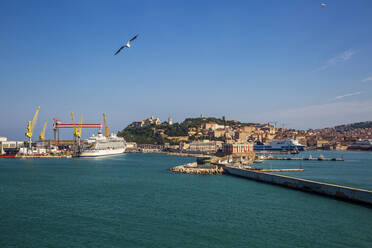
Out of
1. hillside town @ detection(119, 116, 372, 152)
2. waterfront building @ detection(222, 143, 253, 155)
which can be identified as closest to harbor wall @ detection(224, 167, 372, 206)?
waterfront building @ detection(222, 143, 253, 155)

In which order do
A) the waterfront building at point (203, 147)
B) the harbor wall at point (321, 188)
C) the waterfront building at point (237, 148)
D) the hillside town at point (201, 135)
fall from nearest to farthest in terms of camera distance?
1. the harbor wall at point (321, 188)
2. the waterfront building at point (237, 148)
3. the waterfront building at point (203, 147)
4. the hillside town at point (201, 135)

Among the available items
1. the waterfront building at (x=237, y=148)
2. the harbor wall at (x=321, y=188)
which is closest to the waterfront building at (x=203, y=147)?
the waterfront building at (x=237, y=148)

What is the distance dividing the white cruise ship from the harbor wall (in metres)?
39.4

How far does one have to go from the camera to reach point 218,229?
11.3 meters

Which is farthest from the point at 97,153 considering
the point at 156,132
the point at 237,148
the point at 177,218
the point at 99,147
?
the point at 177,218

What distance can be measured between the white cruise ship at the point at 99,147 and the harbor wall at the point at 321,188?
39431 millimetres

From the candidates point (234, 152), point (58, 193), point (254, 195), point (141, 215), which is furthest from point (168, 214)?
point (234, 152)

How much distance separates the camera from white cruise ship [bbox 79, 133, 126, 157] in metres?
58.2

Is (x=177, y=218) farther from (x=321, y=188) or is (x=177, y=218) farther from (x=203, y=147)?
(x=203, y=147)

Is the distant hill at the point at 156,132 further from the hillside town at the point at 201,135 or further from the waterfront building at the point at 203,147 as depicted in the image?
the waterfront building at the point at 203,147

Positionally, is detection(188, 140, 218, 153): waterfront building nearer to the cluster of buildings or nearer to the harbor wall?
the cluster of buildings

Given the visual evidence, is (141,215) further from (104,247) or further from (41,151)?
(41,151)

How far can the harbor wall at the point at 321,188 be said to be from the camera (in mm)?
15219

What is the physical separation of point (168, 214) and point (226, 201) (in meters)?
4.12
